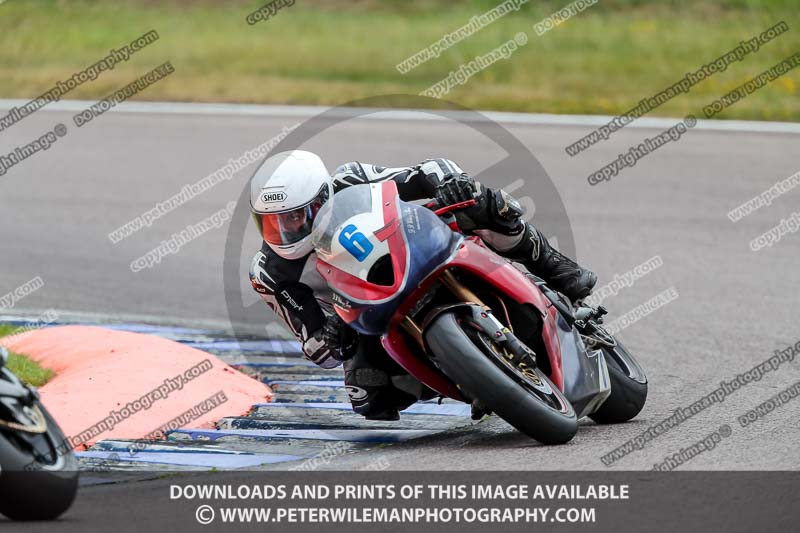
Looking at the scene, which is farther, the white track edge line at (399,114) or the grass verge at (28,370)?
the white track edge line at (399,114)

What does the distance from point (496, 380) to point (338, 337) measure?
1.17 meters

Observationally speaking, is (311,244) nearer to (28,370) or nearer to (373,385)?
(373,385)

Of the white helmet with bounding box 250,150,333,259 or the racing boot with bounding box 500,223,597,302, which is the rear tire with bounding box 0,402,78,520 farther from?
the racing boot with bounding box 500,223,597,302

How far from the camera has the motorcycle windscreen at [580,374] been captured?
618cm

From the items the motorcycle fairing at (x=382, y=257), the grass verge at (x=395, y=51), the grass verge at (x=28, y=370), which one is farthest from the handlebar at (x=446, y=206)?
the grass verge at (x=395, y=51)

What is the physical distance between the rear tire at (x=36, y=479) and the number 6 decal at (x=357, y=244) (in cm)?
151

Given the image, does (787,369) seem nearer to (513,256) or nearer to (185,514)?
(513,256)

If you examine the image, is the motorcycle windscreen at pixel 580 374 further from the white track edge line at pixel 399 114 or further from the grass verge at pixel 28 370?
the white track edge line at pixel 399 114

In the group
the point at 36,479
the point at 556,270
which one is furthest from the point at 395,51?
the point at 36,479

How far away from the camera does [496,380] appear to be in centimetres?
550

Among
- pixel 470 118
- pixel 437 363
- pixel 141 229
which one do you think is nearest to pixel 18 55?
pixel 470 118

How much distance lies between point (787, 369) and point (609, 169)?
734 centimetres

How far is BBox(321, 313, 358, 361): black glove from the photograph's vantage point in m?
6.41

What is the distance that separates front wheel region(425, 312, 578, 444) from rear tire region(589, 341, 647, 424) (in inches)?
31.1
